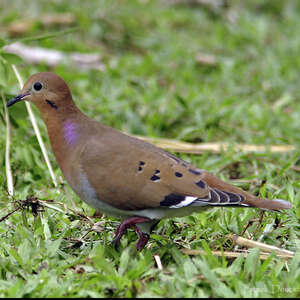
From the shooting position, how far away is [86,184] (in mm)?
3295

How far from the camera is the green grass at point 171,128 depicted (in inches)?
119

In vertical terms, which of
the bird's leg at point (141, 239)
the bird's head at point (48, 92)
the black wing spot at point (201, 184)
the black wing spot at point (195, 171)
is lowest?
the bird's leg at point (141, 239)

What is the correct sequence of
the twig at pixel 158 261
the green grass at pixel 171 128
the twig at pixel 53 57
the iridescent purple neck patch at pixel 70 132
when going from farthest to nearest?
the twig at pixel 53 57
the iridescent purple neck patch at pixel 70 132
the twig at pixel 158 261
the green grass at pixel 171 128

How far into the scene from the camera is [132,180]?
10.7 ft

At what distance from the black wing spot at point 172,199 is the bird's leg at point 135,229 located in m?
0.21

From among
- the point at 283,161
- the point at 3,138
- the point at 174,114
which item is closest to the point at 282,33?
the point at 174,114

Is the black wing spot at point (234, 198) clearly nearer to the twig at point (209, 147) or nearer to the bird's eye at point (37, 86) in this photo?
the bird's eye at point (37, 86)

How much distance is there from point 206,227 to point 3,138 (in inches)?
79.8

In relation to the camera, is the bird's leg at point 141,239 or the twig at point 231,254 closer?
the twig at point 231,254

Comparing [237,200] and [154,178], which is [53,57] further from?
[237,200]

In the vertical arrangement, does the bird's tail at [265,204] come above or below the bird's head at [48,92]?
below

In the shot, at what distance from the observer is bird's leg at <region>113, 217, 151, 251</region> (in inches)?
133

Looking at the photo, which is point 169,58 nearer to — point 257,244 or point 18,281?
point 257,244

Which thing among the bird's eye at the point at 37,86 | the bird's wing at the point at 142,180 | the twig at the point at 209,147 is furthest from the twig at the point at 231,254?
the twig at the point at 209,147
